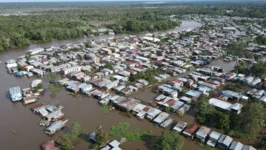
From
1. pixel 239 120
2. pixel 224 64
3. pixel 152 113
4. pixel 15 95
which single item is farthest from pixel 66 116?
pixel 224 64

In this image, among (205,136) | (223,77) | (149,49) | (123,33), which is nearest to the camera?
(205,136)

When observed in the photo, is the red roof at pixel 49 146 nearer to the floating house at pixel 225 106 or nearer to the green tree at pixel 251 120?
the green tree at pixel 251 120

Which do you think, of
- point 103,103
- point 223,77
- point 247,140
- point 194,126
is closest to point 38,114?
point 103,103

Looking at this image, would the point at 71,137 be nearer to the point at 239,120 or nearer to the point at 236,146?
the point at 236,146

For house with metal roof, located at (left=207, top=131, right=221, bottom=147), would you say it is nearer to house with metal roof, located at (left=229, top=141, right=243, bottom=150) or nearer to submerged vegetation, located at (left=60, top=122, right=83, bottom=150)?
house with metal roof, located at (left=229, top=141, right=243, bottom=150)

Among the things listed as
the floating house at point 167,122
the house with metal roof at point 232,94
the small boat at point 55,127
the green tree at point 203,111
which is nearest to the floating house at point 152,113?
the floating house at point 167,122

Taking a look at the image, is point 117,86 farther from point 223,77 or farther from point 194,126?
point 223,77

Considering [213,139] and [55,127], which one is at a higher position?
[55,127]

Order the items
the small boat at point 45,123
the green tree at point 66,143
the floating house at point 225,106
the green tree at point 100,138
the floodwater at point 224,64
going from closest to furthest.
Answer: the green tree at point 66,143 → the green tree at point 100,138 → the small boat at point 45,123 → the floating house at point 225,106 → the floodwater at point 224,64
